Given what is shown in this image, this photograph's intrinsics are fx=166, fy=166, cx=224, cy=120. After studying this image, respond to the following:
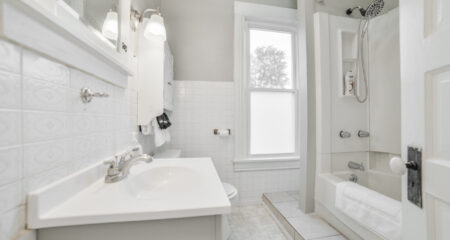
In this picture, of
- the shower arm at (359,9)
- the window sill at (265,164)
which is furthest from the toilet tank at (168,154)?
the shower arm at (359,9)

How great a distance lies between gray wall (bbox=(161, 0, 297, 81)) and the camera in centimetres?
186

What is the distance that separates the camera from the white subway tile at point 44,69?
429 mm

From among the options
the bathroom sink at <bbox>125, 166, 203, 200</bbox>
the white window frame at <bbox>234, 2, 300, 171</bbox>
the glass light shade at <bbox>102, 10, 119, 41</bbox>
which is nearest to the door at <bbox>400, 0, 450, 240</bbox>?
the bathroom sink at <bbox>125, 166, 203, 200</bbox>

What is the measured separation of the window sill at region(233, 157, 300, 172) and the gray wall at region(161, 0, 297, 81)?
988mm

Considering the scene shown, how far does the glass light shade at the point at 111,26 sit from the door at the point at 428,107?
4.11 feet

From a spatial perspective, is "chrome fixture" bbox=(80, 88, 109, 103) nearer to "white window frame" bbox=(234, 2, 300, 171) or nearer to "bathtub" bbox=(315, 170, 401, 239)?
"white window frame" bbox=(234, 2, 300, 171)

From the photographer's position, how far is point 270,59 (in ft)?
6.77

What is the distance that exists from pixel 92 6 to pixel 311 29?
1569 millimetres

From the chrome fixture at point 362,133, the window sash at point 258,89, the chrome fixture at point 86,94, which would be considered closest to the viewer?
the chrome fixture at point 86,94

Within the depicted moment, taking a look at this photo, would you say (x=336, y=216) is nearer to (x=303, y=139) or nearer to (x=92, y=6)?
(x=303, y=139)

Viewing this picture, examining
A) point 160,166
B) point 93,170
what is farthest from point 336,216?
point 93,170

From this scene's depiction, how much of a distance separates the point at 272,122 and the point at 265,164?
519 millimetres

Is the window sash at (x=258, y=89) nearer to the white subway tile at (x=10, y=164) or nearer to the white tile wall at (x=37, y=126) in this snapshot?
the white tile wall at (x=37, y=126)

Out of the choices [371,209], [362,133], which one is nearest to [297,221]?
[371,209]
